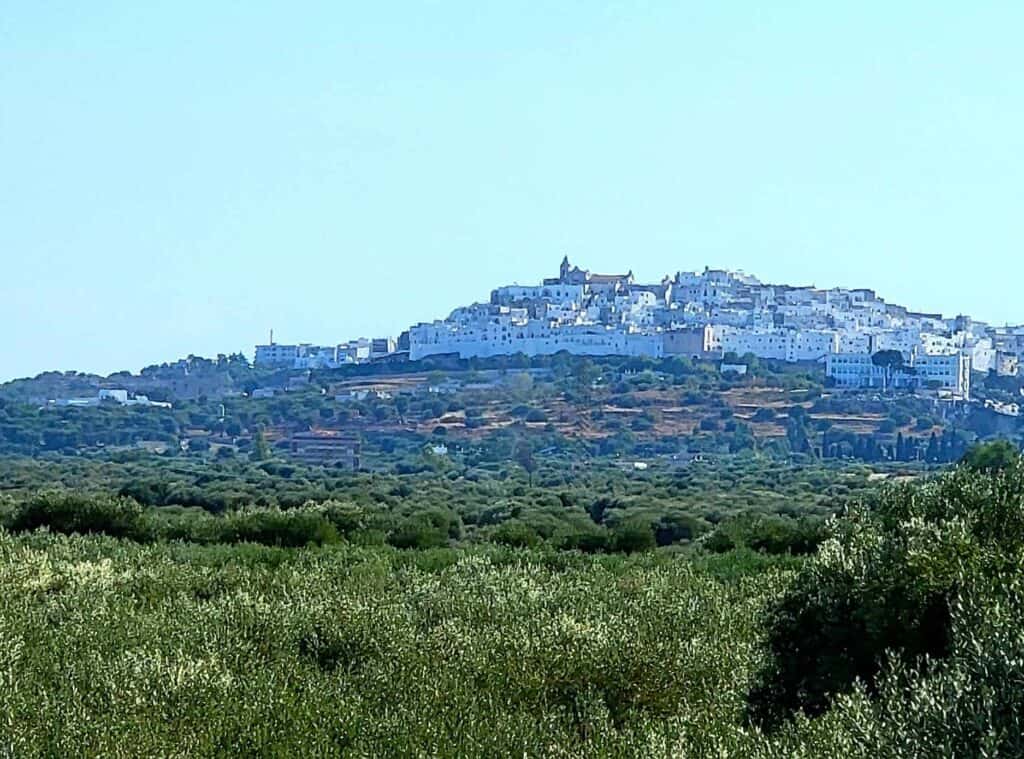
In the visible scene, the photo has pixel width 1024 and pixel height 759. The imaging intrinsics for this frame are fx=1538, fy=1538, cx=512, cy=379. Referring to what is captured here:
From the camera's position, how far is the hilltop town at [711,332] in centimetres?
12480

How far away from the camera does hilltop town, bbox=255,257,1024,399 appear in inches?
4913

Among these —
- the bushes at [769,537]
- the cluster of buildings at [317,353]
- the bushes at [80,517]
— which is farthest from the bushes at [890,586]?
the cluster of buildings at [317,353]

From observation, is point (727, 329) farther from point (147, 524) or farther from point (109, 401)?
point (147, 524)

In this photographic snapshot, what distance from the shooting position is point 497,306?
15300cm

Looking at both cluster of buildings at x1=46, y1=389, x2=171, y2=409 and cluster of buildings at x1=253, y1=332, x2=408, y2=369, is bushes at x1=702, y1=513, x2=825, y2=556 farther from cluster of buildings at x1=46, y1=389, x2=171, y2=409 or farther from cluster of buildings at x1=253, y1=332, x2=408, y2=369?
cluster of buildings at x1=253, y1=332, x2=408, y2=369

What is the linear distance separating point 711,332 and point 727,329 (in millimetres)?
4252

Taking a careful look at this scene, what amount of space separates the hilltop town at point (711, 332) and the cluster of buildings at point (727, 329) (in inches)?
4.3

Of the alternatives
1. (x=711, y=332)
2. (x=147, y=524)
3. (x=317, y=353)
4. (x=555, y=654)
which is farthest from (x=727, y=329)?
(x=555, y=654)

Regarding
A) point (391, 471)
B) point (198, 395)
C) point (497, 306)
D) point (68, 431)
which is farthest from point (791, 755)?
point (497, 306)

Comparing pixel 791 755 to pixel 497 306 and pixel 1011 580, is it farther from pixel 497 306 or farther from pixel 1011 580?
pixel 497 306

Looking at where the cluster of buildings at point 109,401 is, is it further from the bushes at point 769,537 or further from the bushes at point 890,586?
the bushes at point 890,586

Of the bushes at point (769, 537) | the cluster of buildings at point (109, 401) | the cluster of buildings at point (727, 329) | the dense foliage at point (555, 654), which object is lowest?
the cluster of buildings at point (109, 401)

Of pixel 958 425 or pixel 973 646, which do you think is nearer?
pixel 973 646

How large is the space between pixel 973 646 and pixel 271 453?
275 ft
